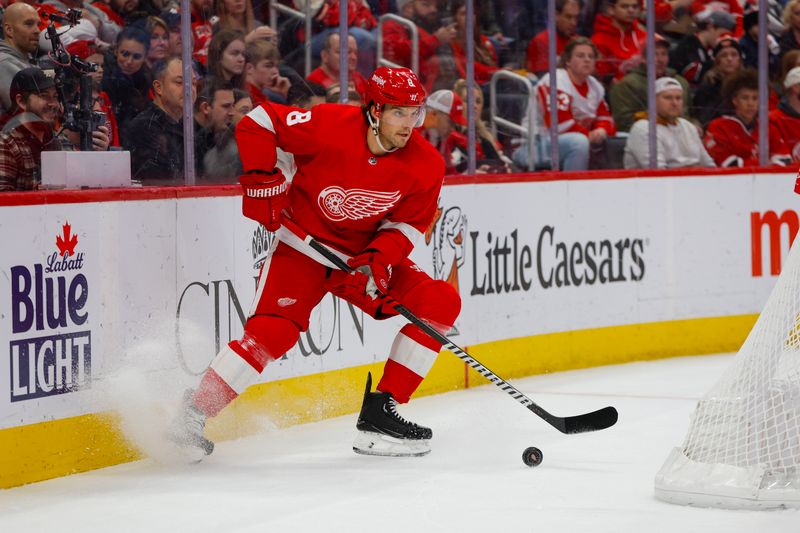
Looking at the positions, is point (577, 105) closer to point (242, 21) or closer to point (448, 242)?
point (448, 242)

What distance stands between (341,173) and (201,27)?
36.9 inches

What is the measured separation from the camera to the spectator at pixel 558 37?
616cm

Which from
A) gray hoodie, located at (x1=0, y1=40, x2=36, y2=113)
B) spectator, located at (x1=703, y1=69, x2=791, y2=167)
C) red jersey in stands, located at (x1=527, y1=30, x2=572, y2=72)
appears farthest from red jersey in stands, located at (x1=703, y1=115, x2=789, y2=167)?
gray hoodie, located at (x1=0, y1=40, x2=36, y2=113)

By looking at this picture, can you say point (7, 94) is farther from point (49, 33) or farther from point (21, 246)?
point (21, 246)

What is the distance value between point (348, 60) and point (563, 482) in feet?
7.14

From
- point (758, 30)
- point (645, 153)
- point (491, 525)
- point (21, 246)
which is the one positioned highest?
point (758, 30)

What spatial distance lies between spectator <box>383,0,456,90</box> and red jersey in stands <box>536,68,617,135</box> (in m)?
0.63

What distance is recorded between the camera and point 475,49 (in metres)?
5.88

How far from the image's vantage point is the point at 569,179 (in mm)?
6078

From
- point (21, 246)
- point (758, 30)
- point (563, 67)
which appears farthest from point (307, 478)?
point (758, 30)

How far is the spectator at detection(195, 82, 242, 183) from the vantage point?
4648 millimetres

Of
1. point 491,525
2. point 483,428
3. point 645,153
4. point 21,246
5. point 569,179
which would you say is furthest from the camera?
point 645,153

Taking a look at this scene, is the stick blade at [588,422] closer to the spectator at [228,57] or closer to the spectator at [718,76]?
the spectator at [228,57]

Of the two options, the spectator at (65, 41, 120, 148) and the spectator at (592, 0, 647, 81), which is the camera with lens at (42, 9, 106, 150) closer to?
the spectator at (65, 41, 120, 148)
